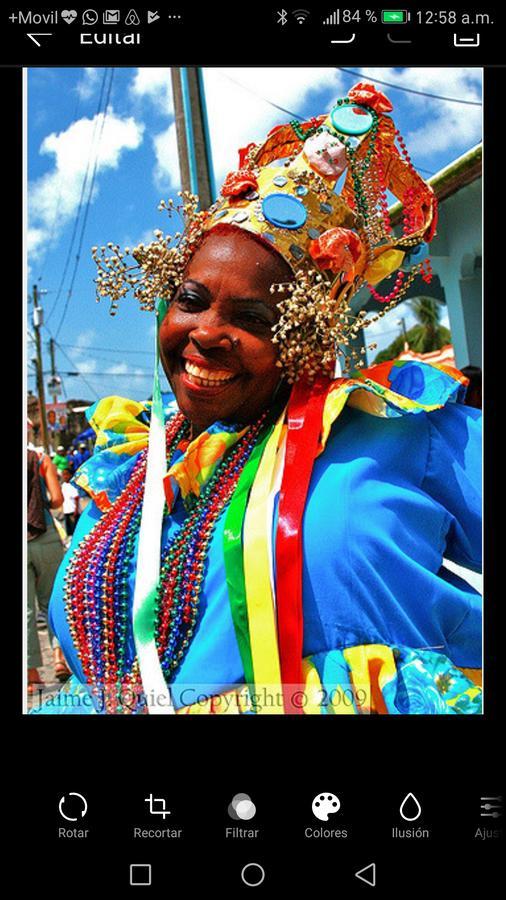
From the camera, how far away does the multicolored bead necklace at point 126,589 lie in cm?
159

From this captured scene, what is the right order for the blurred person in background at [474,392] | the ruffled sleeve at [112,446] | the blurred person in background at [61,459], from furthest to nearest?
the blurred person in background at [61,459] → the blurred person in background at [474,392] → the ruffled sleeve at [112,446]

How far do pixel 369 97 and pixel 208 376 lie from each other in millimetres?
582

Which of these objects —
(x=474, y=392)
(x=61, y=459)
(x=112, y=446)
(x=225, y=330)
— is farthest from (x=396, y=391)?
(x=61, y=459)

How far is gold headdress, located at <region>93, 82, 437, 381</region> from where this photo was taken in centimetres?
169

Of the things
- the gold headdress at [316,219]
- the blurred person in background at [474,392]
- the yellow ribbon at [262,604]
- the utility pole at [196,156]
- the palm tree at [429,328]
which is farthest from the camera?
the palm tree at [429,328]
